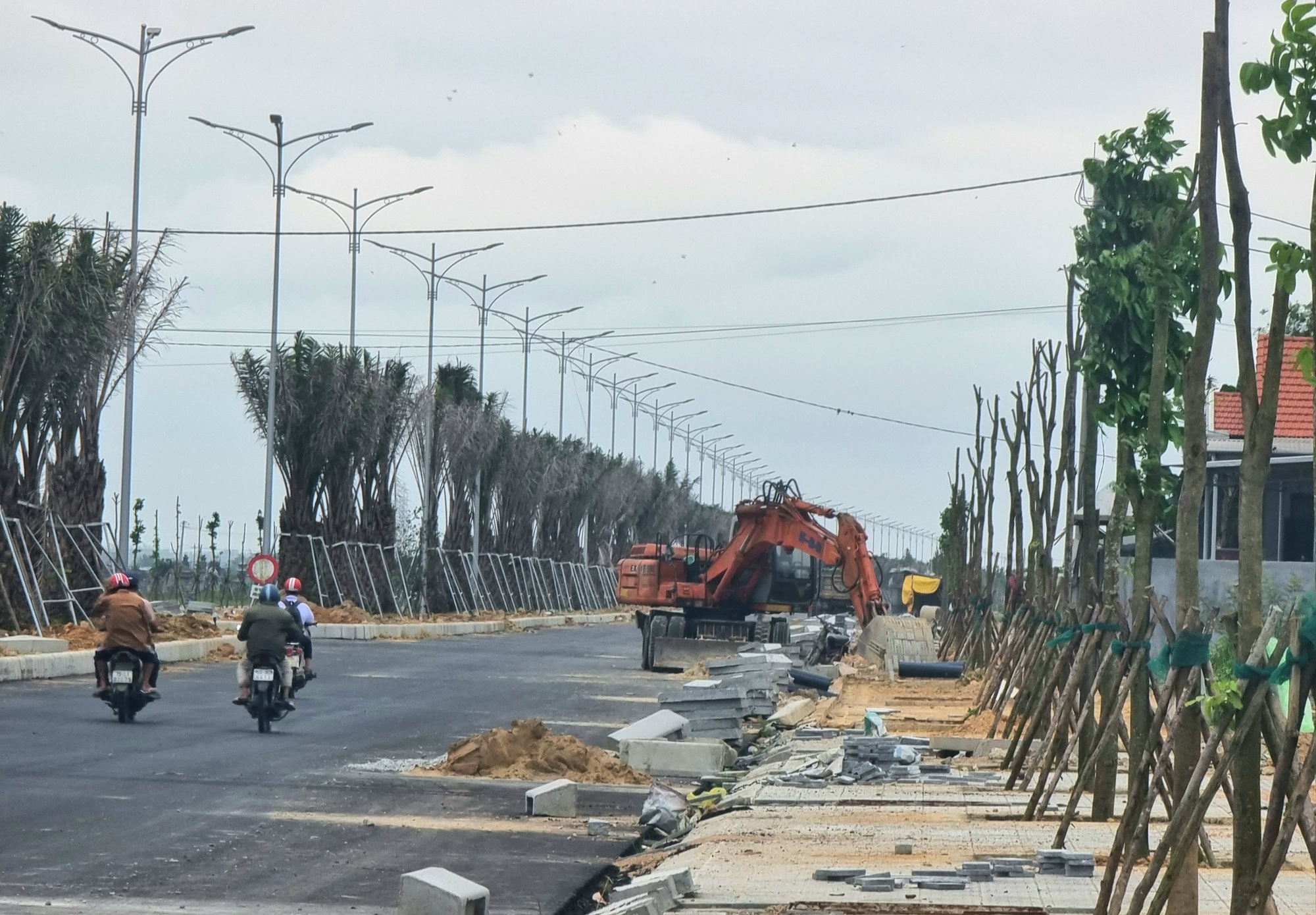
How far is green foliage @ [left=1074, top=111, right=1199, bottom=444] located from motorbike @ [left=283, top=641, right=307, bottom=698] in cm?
1222

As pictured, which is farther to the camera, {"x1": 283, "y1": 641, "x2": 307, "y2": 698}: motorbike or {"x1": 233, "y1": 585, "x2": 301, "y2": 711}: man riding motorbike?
{"x1": 283, "y1": 641, "x2": 307, "y2": 698}: motorbike

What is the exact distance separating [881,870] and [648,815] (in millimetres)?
4054

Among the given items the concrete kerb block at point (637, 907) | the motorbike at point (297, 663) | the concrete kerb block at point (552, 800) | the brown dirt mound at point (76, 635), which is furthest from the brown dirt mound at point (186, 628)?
the concrete kerb block at point (637, 907)

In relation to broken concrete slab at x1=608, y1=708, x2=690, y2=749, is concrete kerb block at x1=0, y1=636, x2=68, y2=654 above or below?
above

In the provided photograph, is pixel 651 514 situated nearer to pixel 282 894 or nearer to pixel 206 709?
pixel 206 709

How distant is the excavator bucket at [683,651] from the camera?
37031 mm

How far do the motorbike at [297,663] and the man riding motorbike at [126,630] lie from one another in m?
1.68

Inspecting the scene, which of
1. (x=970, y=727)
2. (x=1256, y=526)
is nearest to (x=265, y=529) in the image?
(x=970, y=727)

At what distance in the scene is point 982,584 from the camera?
4544cm

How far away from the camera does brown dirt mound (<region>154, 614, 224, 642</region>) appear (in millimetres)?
35984

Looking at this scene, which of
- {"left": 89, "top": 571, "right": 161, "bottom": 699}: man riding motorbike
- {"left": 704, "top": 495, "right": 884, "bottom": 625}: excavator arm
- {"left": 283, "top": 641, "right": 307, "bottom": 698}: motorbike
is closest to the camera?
{"left": 89, "top": 571, "right": 161, "bottom": 699}: man riding motorbike

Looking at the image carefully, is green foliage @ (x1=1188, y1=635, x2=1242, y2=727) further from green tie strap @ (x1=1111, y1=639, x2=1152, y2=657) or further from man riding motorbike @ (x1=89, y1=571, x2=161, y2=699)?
man riding motorbike @ (x1=89, y1=571, x2=161, y2=699)

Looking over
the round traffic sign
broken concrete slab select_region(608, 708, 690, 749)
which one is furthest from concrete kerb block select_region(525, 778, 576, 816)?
the round traffic sign

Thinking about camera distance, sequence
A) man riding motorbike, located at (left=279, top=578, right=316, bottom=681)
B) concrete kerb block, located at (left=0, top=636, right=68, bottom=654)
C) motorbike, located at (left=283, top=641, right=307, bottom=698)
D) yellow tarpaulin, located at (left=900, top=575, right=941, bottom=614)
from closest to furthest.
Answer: motorbike, located at (left=283, top=641, right=307, bottom=698) < man riding motorbike, located at (left=279, top=578, right=316, bottom=681) < concrete kerb block, located at (left=0, top=636, right=68, bottom=654) < yellow tarpaulin, located at (left=900, top=575, right=941, bottom=614)
